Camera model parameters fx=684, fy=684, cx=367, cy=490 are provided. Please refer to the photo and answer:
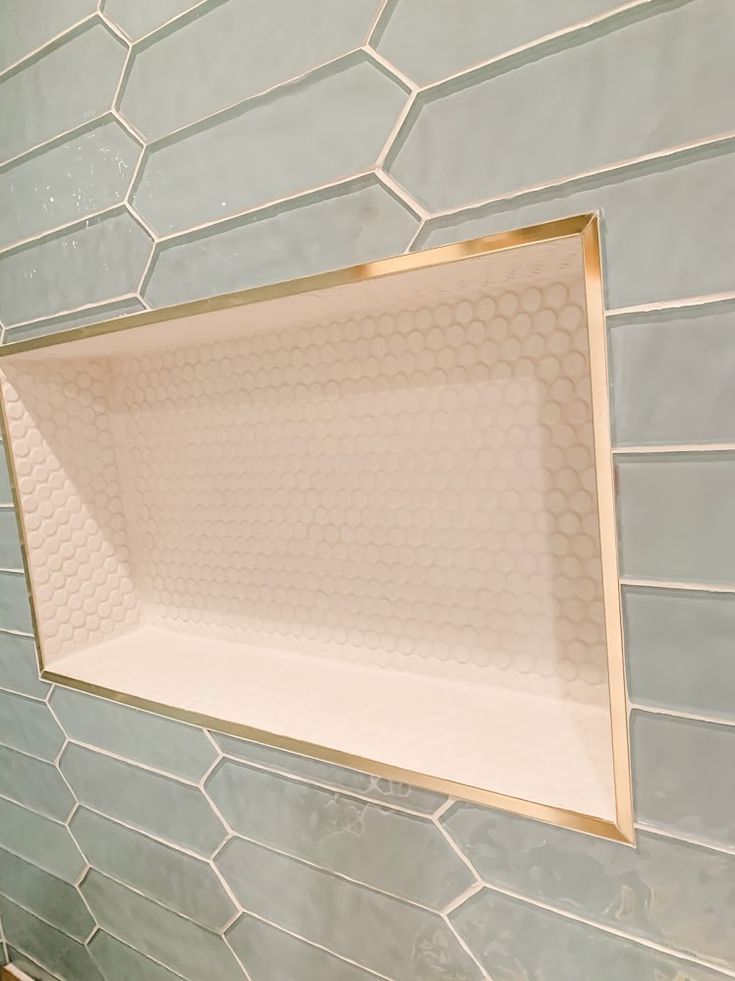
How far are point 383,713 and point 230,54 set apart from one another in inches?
26.8

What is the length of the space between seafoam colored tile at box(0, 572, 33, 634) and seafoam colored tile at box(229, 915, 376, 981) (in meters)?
0.51

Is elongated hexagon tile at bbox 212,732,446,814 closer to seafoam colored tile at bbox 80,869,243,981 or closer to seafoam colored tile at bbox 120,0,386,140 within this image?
seafoam colored tile at bbox 80,869,243,981

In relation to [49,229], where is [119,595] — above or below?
below

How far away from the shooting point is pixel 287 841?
765 mm

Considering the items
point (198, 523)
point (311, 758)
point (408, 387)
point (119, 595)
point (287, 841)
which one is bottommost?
point (287, 841)

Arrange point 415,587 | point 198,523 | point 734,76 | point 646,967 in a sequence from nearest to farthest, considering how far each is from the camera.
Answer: point 734,76, point 646,967, point 415,587, point 198,523

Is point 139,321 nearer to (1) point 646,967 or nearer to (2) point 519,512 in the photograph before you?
(2) point 519,512

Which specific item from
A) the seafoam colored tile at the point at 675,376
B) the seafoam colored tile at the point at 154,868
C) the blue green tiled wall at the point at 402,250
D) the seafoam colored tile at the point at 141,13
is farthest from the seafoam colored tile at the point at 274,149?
the seafoam colored tile at the point at 154,868

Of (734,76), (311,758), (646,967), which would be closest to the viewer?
(734,76)

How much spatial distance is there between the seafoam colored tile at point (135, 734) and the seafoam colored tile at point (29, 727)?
4 cm

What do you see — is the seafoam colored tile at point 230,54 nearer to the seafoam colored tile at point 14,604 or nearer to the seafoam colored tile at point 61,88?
the seafoam colored tile at point 61,88

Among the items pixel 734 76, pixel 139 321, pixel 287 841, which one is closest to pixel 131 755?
pixel 287 841

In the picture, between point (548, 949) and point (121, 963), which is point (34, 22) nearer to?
point (548, 949)

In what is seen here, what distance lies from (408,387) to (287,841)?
1.74 ft
